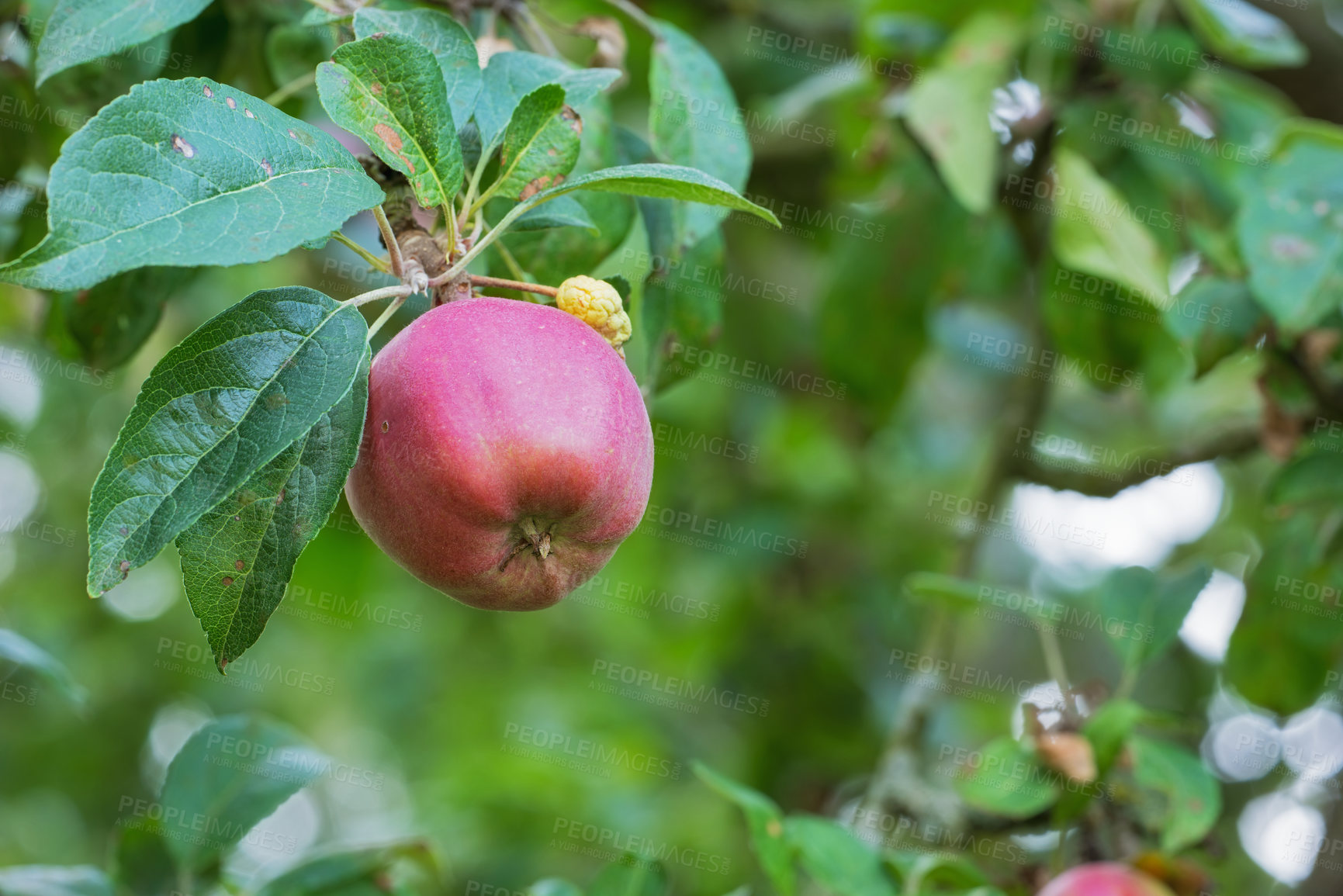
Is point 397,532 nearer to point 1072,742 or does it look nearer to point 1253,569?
point 1072,742

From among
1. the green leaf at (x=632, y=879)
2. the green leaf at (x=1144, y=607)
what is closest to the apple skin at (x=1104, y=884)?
the green leaf at (x=1144, y=607)

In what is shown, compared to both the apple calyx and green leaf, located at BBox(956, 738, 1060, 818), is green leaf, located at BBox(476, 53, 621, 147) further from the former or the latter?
green leaf, located at BBox(956, 738, 1060, 818)

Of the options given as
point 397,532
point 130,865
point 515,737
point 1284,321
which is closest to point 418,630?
point 515,737

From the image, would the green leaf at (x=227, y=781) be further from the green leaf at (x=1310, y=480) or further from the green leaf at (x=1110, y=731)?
the green leaf at (x=1310, y=480)

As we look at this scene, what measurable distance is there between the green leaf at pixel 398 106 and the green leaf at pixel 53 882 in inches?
36.5

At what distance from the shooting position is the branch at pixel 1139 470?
2.08m

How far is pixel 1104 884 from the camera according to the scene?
1440mm

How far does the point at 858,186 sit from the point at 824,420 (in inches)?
40.9

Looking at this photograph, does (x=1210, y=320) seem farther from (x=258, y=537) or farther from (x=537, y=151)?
(x=258, y=537)

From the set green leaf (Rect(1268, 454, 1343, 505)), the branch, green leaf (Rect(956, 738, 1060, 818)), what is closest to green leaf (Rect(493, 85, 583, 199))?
green leaf (Rect(956, 738, 1060, 818))

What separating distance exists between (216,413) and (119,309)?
77cm

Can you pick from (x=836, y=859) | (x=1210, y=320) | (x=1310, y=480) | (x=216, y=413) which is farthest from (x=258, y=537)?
(x=1310, y=480)

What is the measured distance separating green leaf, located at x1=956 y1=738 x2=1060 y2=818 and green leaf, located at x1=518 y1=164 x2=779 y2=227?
39.6 inches

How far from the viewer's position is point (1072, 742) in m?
1.56
